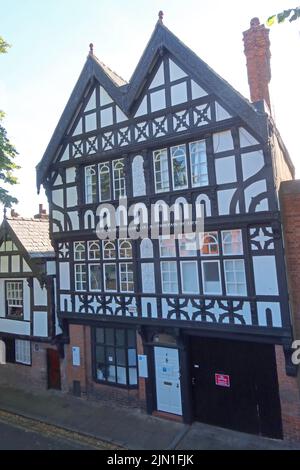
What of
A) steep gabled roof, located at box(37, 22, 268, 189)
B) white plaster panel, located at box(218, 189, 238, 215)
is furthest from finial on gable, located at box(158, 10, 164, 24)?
white plaster panel, located at box(218, 189, 238, 215)

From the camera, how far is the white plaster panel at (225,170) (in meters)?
10.6

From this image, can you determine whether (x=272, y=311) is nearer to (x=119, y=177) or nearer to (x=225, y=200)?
(x=225, y=200)

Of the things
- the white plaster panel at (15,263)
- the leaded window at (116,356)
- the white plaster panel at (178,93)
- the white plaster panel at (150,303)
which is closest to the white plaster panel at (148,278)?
the white plaster panel at (150,303)

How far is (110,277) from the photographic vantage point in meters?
13.2

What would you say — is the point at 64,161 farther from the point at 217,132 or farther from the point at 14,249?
the point at 217,132

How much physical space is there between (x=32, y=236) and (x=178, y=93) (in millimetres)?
9503

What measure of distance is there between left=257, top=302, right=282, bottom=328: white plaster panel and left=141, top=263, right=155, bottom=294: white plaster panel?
3.70 m

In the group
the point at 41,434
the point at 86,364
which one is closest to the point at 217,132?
the point at 86,364

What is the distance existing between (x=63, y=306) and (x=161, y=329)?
4.67 m

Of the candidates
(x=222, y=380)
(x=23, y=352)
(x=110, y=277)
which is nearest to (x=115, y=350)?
(x=110, y=277)

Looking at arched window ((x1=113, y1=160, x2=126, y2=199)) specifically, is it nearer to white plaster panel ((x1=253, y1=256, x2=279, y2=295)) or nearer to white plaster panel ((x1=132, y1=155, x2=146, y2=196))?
white plaster panel ((x1=132, y1=155, x2=146, y2=196))

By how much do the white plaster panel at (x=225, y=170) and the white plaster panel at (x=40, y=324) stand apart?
932cm

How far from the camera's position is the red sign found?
11.1 meters

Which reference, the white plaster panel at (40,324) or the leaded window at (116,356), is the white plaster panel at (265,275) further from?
the white plaster panel at (40,324)
